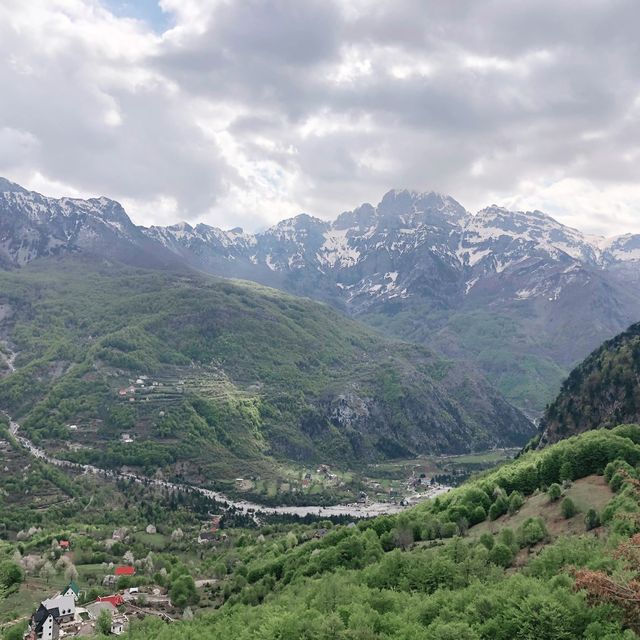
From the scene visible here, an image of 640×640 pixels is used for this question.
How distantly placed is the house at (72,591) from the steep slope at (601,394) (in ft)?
398

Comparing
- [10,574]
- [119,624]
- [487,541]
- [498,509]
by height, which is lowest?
[119,624]

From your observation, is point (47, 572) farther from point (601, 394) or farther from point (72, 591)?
point (601, 394)

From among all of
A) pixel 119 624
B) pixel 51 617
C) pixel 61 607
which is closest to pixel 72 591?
pixel 61 607

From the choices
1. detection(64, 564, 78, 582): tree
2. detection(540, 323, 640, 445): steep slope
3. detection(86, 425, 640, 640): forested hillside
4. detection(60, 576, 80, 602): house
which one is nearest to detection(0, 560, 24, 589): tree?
detection(64, 564, 78, 582): tree

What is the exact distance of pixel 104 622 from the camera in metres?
95.5

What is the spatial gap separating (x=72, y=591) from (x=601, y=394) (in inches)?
5296

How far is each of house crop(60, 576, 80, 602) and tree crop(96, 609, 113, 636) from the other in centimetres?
1181

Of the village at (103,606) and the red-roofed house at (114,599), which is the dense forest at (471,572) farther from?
the red-roofed house at (114,599)

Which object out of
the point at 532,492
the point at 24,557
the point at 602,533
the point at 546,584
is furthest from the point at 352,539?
the point at 24,557

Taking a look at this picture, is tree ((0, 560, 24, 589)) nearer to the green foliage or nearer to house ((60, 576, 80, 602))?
house ((60, 576, 80, 602))

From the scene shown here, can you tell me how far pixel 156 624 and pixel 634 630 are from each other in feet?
252

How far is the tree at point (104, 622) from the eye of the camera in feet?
311

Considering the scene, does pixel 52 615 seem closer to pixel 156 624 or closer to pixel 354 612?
pixel 156 624

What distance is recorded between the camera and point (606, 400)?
159 m
